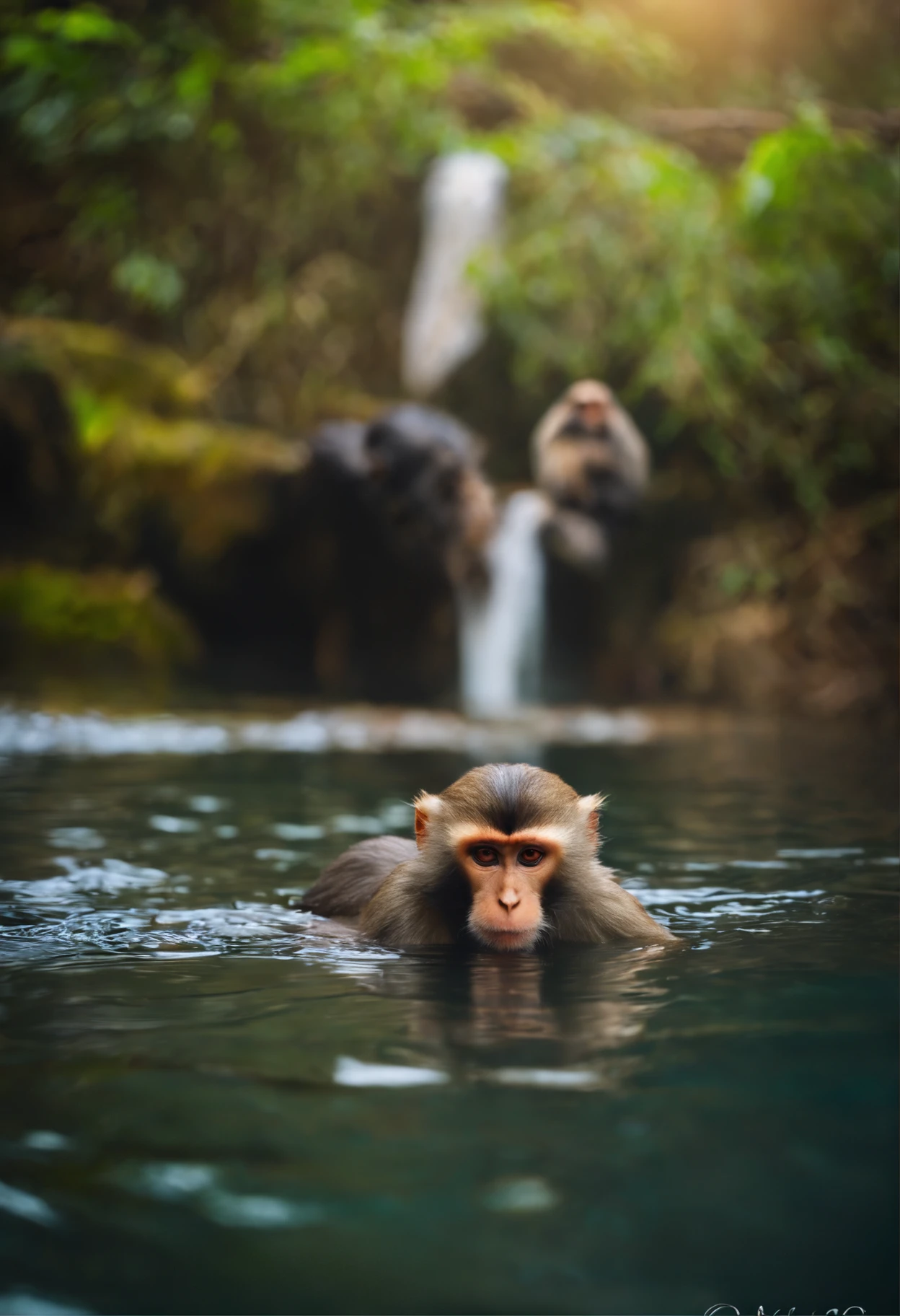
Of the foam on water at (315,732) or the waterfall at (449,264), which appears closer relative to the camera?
the foam on water at (315,732)

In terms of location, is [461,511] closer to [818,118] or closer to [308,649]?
[308,649]

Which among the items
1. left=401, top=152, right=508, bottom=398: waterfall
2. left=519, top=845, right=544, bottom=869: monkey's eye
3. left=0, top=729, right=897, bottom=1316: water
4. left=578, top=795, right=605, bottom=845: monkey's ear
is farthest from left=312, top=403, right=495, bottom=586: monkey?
left=519, top=845, right=544, bottom=869: monkey's eye

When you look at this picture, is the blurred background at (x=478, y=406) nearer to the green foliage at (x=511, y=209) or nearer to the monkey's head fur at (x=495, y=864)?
the green foliage at (x=511, y=209)

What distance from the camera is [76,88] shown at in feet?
41.4

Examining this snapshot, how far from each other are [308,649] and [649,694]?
3286 millimetres

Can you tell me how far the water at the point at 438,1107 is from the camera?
1965 mm

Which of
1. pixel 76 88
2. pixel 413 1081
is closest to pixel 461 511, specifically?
pixel 76 88

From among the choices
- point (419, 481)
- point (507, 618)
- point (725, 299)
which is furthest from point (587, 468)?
point (725, 299)

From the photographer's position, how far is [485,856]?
367 cm

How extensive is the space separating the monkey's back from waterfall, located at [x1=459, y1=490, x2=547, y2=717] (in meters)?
8.23

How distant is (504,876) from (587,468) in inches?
343

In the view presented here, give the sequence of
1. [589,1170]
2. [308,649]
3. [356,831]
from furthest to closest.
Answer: [308,649], [356,831], [589,1170]

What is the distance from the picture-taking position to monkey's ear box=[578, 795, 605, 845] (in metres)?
3.86

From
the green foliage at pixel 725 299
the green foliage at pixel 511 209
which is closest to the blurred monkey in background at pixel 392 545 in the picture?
the green foliage at pixel 725 299
